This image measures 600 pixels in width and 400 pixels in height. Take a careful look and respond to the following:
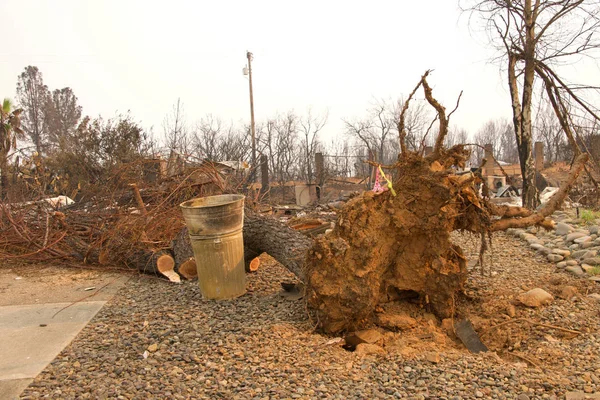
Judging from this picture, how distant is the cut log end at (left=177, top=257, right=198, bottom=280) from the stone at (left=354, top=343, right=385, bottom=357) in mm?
3072

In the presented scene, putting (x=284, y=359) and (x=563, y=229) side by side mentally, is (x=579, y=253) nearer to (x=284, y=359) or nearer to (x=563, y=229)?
(x=563, y=229)

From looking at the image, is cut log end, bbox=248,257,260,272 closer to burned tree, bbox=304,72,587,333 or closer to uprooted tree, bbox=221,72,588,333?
uprooted tree, bbox=221,72,588,333

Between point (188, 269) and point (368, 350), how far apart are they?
127 inches

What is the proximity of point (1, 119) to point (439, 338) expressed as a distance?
17.9m

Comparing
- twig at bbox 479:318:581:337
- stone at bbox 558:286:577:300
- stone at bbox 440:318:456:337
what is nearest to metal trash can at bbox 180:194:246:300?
stone at bbox 440:318:456:337

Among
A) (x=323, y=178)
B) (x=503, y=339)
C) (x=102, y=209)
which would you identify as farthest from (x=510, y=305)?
(x=323, y=178)

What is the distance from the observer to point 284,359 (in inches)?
129

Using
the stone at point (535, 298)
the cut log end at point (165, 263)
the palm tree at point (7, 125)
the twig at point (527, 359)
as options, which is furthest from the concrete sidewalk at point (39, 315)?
the palm tree at point (7, 125)

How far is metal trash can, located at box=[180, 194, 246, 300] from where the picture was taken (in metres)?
4.60

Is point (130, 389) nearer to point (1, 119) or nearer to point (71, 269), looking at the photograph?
point (71, 269)

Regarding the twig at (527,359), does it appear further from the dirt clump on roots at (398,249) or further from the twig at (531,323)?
the dirt clump on roots at (398,249)

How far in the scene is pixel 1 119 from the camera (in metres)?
16.3

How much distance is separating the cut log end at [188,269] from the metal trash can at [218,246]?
1.17 m

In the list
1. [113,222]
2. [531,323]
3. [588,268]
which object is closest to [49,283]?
[113,222]
